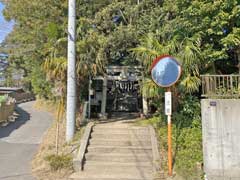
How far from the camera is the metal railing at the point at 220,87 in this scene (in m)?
9.54

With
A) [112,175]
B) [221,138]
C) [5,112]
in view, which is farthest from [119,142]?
[5,112]

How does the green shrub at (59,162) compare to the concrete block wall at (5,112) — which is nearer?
the green shrub at (59,162)

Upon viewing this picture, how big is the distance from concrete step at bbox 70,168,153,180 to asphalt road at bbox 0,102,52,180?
4.13 ft

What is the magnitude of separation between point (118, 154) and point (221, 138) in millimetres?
3020

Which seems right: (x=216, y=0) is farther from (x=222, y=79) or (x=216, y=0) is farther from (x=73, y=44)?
(x=73, y=44)

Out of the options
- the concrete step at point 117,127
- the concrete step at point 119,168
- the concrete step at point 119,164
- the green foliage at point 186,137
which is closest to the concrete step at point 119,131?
the concrete step at point 117,127

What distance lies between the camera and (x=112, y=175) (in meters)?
8.88

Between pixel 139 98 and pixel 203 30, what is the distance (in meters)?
7.48

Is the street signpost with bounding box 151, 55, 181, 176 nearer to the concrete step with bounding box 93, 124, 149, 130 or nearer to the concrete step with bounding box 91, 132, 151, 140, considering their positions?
the concrete step with bounding box 91, 132, 151, 140

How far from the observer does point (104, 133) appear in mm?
11883

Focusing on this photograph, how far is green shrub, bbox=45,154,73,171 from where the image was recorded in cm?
910

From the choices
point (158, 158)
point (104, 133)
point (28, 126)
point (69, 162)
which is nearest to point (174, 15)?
point (104, 133)

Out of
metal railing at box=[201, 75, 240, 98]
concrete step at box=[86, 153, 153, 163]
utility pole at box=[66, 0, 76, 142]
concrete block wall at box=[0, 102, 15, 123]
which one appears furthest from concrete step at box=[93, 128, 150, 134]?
concrete block wall at box=[0, 102, 15, 123]

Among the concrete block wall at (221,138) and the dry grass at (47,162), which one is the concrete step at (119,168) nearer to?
the dry grass at (47,162)
